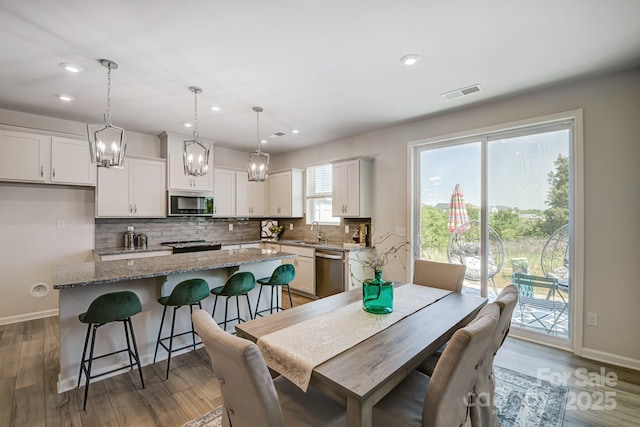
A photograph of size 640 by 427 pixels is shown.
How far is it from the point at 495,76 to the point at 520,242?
72.4 inches

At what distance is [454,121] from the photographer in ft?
12.1

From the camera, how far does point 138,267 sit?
2588 millimetres

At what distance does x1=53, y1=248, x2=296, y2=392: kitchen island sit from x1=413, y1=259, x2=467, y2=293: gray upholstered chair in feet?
5.17

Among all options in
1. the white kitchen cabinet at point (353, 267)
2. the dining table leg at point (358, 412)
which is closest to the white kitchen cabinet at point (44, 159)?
the white kitchen cabinet at point (353, 267)

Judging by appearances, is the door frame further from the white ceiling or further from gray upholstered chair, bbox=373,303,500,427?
gray upholstered chair, bbox=373,303,500,427

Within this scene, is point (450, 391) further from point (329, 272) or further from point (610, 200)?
point (329, 272)

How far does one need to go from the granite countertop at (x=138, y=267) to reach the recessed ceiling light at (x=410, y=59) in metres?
2.32

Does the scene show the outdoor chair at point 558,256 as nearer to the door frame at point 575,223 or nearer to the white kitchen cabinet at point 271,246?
the door frame at point 575,223

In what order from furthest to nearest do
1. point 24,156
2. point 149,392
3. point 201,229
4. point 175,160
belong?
point 201,229
point 175,160
point 24,156
point 149,392

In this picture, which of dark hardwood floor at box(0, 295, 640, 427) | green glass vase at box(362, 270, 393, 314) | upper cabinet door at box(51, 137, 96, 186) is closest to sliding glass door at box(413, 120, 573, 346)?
dark hardwood floor at box(0, 295, 640, 427)

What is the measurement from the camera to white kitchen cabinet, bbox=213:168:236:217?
5.34m

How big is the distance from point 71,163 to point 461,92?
494cm

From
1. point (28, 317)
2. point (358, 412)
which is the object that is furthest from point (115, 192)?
point (358, 412)

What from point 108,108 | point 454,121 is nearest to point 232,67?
point 108,108
